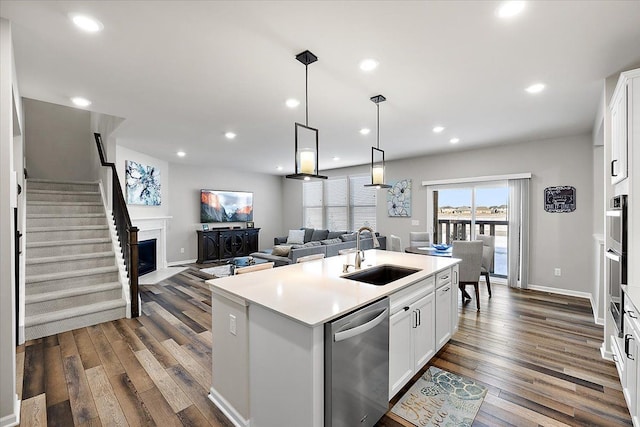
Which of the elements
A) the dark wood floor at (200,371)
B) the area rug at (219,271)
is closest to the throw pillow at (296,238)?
the area rug at (219,271)

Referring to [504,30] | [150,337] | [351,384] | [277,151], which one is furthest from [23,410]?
[277,151]

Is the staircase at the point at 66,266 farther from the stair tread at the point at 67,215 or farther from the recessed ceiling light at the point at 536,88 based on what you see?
the recessed ceiling light at the point at 536,88

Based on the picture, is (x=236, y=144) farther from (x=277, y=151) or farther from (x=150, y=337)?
(x=150, y=337)

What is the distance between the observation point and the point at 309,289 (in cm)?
206

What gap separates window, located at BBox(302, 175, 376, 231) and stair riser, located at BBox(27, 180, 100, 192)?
5314mm

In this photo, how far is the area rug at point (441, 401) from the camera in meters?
1.99

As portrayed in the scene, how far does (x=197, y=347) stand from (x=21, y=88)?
3.13 metres

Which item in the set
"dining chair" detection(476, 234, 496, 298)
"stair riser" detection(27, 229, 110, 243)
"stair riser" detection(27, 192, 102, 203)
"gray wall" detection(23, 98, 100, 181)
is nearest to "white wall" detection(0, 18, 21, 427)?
"stair riser" detection(27, 229, 110, 243)

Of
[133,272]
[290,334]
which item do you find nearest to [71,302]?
[133,272]

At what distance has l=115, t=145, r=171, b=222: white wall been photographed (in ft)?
18.2

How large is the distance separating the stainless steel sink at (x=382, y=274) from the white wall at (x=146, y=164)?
4968 millimetres

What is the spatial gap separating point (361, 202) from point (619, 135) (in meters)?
5.70

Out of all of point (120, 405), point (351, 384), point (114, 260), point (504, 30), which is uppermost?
point (504, 30)

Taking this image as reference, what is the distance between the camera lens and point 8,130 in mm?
1940
